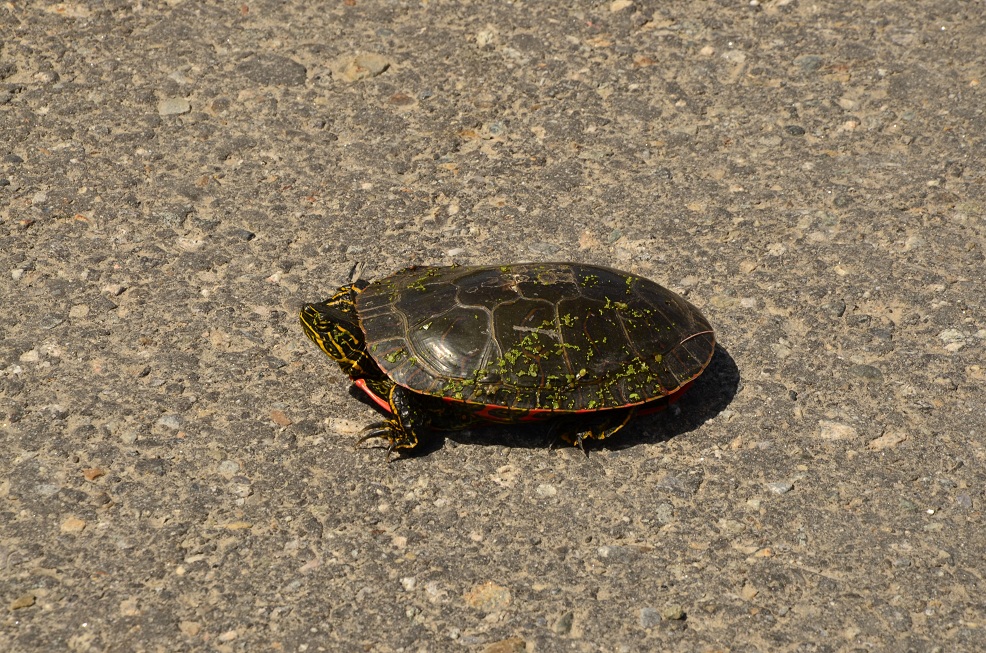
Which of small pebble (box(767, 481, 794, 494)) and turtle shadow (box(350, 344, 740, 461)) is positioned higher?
turtle shadow (box(350, 344, 740, 461))

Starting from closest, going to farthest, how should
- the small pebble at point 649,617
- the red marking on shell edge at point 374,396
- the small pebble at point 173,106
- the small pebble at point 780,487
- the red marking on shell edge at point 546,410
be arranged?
the small pebble at point 649,617, the red marking on shell edge at point 546,410, the small pebble at point 780,487, the red marking on shell edge at point 374,396, the small pebble at point 173,106

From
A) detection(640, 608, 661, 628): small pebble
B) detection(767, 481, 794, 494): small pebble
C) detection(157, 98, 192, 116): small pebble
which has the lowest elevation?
detection(640, 608, 661, 628): small pebble

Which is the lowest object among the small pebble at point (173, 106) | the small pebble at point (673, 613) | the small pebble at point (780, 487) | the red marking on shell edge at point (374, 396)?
the small pebble at point (673, 613)

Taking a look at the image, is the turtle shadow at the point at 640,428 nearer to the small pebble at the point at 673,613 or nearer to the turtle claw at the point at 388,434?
the turtle claw at the point at 388,434

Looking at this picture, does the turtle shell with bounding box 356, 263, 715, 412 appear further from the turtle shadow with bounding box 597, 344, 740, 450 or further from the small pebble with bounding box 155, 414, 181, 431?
the small pebble with bounding box 155, 414, 181, 431

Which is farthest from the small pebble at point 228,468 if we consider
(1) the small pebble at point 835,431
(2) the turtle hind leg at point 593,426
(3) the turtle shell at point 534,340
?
(1) the small pebble at point 835,431

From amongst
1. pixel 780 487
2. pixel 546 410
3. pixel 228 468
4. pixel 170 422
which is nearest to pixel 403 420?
pixel 546 410

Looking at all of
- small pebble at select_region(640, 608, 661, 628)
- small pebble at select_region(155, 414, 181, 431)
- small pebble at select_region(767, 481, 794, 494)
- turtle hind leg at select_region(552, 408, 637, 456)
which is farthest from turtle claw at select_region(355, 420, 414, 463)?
small pebble at select_region(767, 481, 794, 494)

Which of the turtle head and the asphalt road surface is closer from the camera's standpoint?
the asphalt road surface

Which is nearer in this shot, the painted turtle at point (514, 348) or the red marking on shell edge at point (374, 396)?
A: the painted turtle at point (514, 348)
